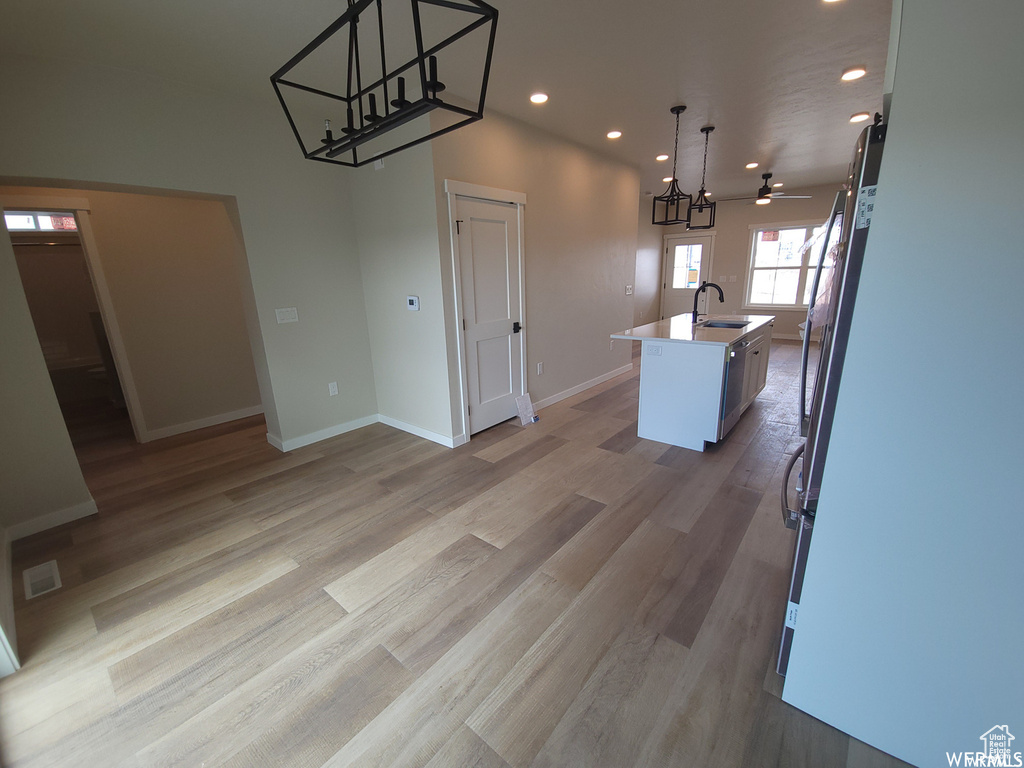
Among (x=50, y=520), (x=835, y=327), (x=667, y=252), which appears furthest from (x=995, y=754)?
(x=667, y=252)

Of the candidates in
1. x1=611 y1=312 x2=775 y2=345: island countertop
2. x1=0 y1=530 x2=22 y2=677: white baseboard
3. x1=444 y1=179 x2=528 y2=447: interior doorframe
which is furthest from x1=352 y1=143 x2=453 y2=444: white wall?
x1=0 y1=530 x2=22 y2=677: white baseboard

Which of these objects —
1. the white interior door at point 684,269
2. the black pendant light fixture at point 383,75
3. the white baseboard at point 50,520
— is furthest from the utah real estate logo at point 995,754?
the white interior door at point 684,269

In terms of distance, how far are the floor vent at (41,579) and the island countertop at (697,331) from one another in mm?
3680

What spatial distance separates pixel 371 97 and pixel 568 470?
2.53 m

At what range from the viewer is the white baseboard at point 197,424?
155 inches

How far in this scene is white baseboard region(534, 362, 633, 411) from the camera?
448 cm

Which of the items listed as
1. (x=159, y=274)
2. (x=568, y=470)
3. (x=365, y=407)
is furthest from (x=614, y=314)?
(x=159, y=274)

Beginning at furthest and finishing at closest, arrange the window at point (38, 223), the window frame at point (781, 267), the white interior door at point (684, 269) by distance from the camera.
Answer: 1. the white interior door at point (684, 269)
2. the window frame at point (781, 267)
3. the window at point (38, 223)

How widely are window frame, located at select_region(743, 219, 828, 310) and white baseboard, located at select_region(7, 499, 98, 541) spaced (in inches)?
380

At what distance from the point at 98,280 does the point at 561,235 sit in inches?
168

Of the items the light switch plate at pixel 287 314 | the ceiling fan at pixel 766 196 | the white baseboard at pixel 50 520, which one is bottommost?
the white baseboard at pixel 50 520

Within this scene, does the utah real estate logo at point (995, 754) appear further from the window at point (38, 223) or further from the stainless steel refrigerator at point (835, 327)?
the window at point (38, 223)

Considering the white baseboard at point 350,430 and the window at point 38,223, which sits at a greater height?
the window at point 38,223

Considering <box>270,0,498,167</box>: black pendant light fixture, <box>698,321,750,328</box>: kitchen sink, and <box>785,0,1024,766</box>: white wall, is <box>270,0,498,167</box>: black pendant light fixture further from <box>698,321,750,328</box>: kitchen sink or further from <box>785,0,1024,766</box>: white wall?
<box>698,321,750,328</box>: kitchen sink
